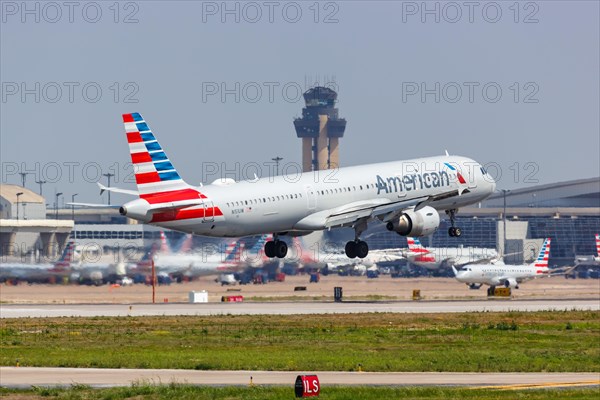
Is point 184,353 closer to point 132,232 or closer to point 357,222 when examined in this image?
point 357,222

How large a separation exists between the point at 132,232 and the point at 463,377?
140843 millimetres

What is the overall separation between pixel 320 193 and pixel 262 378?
29254mm

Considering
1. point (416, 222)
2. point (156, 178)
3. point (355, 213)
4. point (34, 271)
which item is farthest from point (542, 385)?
point (34, 271)

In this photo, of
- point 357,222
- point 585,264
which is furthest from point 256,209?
point 585,264

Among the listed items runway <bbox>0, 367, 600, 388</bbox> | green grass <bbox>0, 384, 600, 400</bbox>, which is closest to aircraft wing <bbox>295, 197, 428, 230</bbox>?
runway <bbox>0, 367, 600, 388</bbox>

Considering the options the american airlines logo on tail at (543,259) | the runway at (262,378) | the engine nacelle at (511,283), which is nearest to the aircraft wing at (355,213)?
the runway at (262,378)

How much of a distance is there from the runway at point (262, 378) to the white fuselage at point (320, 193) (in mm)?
18135

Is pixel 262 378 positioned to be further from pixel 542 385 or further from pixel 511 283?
pixel 511 283

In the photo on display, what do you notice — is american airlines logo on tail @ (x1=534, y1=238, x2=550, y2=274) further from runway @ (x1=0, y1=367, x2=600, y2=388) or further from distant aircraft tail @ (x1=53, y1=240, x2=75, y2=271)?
runway @ (x1=0, y1=367, x2=600, y2=388)

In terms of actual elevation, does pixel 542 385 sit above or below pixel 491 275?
below

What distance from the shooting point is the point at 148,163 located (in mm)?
73125

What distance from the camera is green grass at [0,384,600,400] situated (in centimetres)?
4485

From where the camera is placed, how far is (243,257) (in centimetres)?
12875

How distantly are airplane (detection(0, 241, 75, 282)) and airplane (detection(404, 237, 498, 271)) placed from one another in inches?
2260
